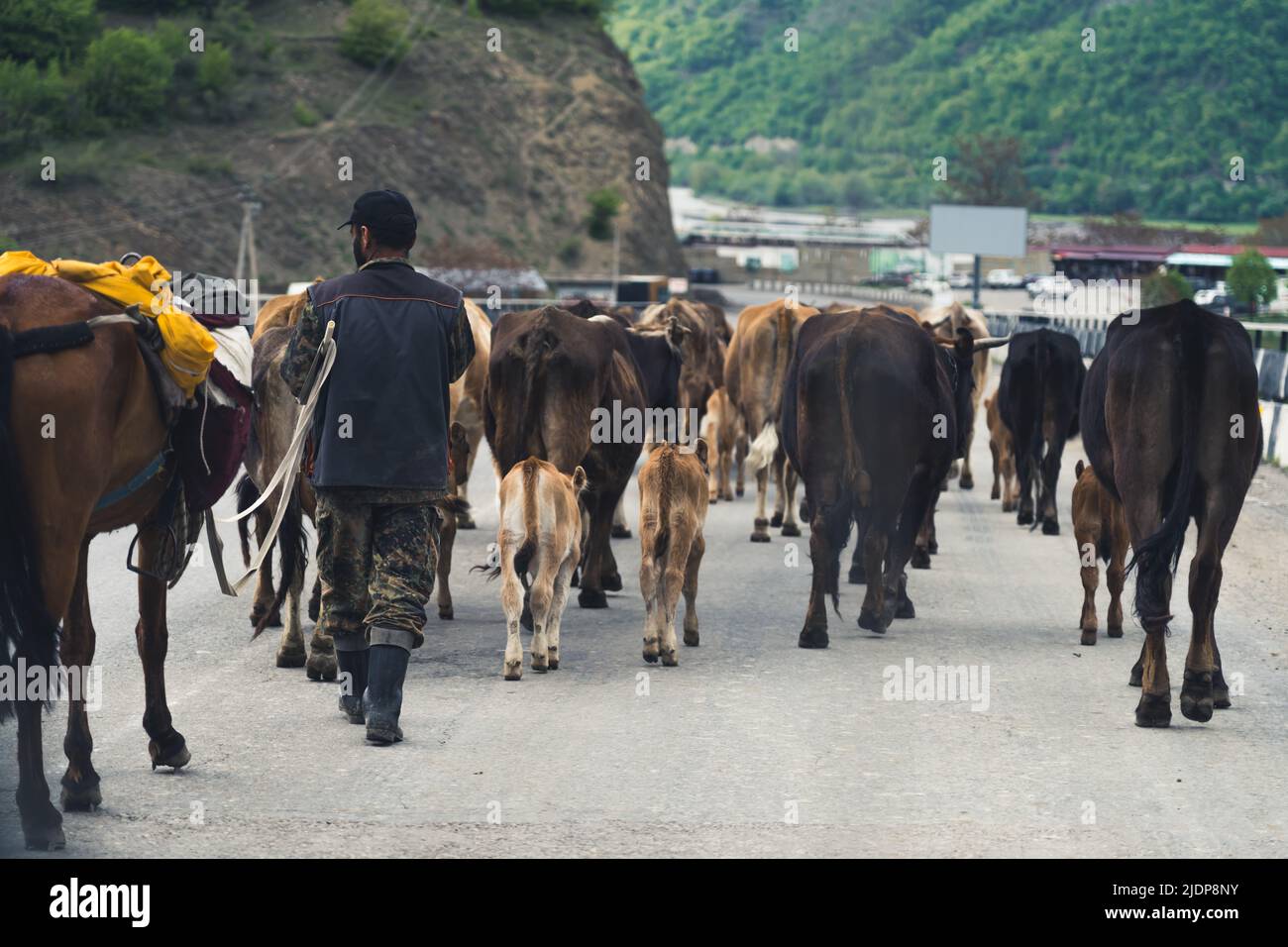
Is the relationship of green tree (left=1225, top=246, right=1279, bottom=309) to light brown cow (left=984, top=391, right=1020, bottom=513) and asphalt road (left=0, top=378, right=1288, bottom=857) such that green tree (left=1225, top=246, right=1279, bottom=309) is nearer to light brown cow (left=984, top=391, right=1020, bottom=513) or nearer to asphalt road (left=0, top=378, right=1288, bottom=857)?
light brown cow (left=984, top=391, right=1020, bottom=513)

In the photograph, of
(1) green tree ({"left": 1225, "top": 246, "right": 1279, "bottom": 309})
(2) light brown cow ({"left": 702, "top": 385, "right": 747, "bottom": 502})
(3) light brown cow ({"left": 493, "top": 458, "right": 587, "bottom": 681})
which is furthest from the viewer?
(1) green tree ({"left": 1225, "top": 246, "right": 1279, "bottom": 309})

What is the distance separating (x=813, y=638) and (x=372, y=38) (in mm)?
84927

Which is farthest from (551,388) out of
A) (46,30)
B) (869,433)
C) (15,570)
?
(46,30)

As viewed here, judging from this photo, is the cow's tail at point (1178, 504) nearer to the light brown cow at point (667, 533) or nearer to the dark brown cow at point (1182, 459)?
the dark brown cow at point (1182, 459)

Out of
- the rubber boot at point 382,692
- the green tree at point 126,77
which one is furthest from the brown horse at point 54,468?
the green tree at point 126,77

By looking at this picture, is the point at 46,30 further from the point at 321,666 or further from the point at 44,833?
the point at 44,833

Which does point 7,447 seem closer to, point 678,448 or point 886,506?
point 678,448

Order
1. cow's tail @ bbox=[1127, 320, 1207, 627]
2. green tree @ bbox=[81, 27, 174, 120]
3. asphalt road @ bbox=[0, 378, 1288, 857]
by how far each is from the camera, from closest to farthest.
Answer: asphalt road @ bbox=[0, 378, 1288, 857], cow's tail @ bbox=[1127, 320, 1207, 627], green tree @ bbox=[81, 27, 174, 120]

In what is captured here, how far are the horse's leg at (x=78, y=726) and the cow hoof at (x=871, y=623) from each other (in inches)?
225

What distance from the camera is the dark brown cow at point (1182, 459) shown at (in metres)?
8.77

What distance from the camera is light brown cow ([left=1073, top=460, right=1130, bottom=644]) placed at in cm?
1123

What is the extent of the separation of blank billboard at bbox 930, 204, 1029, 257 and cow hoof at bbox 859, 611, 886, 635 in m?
109

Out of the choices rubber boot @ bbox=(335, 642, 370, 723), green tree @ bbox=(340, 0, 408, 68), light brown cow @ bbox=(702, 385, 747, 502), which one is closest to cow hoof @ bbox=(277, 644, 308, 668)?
rubber boot @ bbox=(335, 642, 370, 723)

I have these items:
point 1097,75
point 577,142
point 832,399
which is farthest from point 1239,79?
point 832,399
